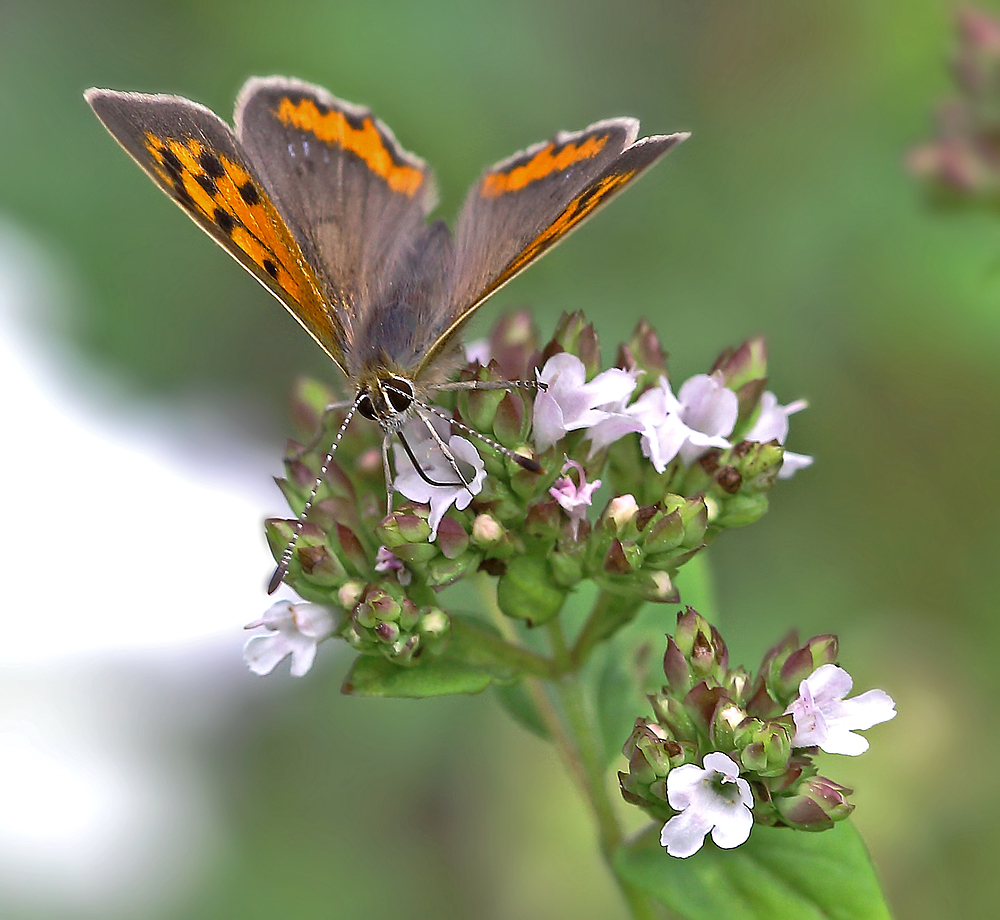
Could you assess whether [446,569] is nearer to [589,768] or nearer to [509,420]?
[509,420]

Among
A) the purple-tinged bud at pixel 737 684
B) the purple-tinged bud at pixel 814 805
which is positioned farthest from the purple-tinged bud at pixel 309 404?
the purple-tinged bud at pixel 814 805

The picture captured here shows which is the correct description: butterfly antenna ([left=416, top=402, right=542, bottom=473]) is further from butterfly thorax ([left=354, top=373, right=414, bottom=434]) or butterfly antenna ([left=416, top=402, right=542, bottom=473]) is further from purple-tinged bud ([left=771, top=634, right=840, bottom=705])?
purple-tinged bud ([left=771, top=634, right=840, bottom=705])

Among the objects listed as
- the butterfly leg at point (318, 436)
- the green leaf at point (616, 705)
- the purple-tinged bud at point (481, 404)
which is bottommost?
the green leaf at point (616, 705)

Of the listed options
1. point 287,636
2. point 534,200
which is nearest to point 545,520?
point 287,636

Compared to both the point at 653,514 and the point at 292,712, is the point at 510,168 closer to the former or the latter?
the point at 653,514

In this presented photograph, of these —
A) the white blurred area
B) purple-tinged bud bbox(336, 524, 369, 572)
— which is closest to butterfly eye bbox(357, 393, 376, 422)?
purple-tinged bud bbox(336, 524, 369, 572)

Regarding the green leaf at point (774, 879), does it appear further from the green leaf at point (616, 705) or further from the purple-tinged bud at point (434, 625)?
the purple-tinged bud at point (434, 625)

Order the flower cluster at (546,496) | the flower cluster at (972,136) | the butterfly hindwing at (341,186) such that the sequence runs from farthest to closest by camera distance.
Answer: the flower cluster at (972,136) < the butterfly hindwing at (341,186) < the flower cluster at (546,496)
